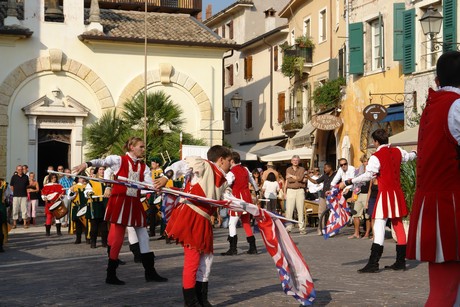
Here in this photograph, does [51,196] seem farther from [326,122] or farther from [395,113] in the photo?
[326,122]

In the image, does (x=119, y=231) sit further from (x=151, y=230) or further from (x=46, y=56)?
(x=46, y=56)

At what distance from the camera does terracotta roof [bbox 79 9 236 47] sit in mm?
37812

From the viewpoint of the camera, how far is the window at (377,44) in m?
33.2

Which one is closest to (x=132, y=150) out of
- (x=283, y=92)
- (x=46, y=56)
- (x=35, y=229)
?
(x=35, y=229)

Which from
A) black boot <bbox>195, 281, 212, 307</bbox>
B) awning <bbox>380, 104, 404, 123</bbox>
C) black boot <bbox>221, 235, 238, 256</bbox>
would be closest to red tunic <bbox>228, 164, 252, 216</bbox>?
black boot <bbox>221, 235, 238, 256</bbox>

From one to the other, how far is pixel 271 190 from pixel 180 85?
11.4 metres

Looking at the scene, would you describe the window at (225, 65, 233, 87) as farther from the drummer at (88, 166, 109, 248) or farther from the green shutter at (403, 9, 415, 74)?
the drummer at (88, 166, 109, 248)

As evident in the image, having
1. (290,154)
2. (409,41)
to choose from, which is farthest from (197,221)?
(290,154)

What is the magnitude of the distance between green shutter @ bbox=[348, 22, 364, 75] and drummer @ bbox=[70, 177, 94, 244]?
1543 centimetres

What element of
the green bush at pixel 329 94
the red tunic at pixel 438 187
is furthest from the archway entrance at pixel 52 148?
the red tunic at pixel 438 187

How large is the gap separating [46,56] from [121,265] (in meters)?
23.2

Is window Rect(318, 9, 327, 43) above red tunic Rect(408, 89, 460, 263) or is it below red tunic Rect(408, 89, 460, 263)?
above

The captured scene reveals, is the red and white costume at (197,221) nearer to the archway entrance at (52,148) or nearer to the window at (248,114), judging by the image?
the archway entrance at (52,148)

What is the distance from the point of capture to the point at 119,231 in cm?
1236
